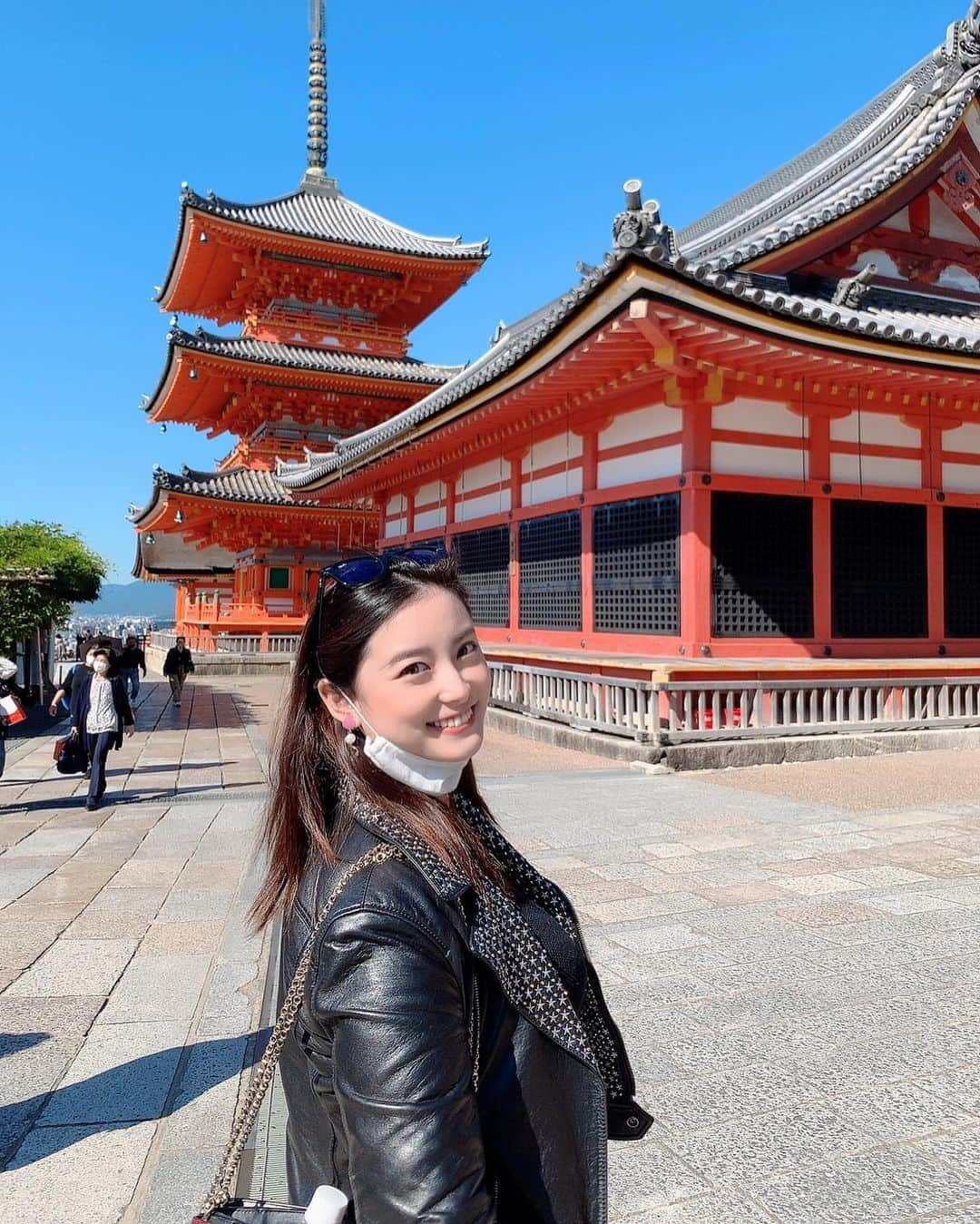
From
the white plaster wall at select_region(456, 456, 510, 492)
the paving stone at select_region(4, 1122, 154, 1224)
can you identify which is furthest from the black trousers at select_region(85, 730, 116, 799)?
the white plaster wall at select_region(456, 456, 510, 492)

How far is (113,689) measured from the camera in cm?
811

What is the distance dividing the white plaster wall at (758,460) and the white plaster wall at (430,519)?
719 cm

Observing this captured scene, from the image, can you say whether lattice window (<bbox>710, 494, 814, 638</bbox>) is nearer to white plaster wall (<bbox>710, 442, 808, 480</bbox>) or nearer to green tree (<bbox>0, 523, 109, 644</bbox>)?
white plaster wall (<bbox>710, 442, 808, 480</bbox>)

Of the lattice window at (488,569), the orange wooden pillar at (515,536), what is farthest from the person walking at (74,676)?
the orange wooden pillar at (515,536)

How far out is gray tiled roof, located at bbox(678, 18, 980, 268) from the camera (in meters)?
10.9

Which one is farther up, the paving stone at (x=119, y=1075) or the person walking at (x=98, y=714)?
the person walking at (x=98, y=714)

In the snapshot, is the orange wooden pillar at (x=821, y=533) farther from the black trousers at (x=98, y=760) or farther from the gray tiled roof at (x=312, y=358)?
the gray tiled roof at (x=312, y=358)

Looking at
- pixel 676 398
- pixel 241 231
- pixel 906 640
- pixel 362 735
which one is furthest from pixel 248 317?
pixel 362 735

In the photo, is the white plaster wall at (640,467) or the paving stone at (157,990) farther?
the white plaster wall at (640,467)

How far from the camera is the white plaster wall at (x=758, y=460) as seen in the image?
34.0ft

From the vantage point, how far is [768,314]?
28.2 ft

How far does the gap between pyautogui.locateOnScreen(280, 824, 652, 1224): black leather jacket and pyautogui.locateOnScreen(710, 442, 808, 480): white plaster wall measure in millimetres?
9658

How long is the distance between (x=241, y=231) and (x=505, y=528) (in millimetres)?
11999

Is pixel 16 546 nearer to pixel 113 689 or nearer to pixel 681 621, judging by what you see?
pixel 113 689
